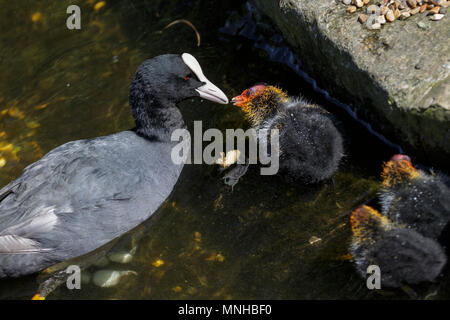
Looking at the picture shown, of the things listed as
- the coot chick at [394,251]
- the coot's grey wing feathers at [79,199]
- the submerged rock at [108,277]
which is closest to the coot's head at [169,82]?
the coot's grey wing feathers at [79,199]

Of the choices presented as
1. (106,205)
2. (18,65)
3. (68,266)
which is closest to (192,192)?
(106,205)

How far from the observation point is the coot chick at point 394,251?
3.31 m

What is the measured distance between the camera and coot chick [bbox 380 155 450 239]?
347 cm

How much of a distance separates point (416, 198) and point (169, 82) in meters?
2.00

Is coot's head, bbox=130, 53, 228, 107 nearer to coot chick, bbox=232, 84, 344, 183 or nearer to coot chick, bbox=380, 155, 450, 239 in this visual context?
coot chick, bbox=232, 84, 344, 183

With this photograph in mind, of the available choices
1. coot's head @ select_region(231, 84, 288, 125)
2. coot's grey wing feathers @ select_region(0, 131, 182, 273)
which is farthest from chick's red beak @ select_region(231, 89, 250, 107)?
coot's grey wing feathers @ select_region(0, 131, 182, 273)

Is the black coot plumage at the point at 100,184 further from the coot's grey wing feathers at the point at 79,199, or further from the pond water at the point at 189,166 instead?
the pond water at the point at 189,166

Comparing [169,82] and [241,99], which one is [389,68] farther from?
[169,82]

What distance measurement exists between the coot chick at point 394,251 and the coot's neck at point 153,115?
66.4 inches

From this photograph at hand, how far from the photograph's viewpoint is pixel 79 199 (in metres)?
3.99

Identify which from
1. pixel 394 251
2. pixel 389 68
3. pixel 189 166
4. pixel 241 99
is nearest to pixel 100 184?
pixel 189 166

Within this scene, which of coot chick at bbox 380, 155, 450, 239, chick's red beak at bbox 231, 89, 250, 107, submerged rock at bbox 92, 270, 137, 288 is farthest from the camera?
chick's red beak at bbox 231, 89, 250, 107

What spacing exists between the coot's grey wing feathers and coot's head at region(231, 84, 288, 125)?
2.97ft
